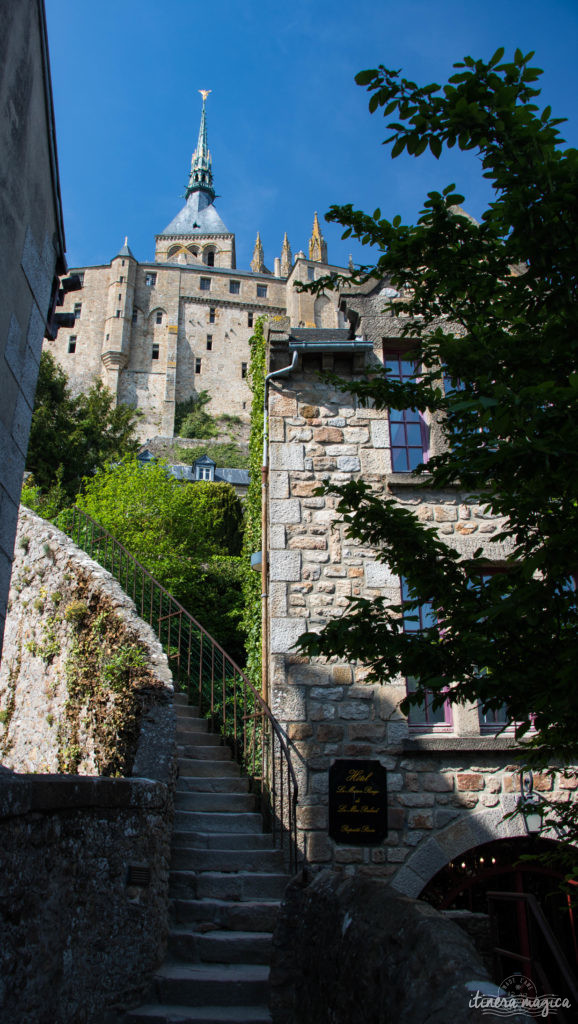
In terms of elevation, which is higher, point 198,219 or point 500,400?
point 198,219

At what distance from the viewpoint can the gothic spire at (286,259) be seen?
2948 inches

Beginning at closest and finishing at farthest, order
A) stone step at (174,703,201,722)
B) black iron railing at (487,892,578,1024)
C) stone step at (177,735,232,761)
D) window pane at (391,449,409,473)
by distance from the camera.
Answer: black iron railing at (487,892,578,1024) → stone step at (177,735,232,761) → window pane at (391,449,409,473) → stone step at (174,703,201,722)

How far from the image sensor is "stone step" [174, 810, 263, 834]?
5746 millimetres

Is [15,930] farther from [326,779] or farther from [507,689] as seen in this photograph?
[326,779]

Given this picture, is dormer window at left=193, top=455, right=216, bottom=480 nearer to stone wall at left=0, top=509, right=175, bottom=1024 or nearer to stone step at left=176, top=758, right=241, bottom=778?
stone wall at left=0, top=509, right=175, bottom=1024

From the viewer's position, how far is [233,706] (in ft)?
23.8

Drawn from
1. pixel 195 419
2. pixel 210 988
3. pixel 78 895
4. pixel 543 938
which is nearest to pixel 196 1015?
pixel 210 988

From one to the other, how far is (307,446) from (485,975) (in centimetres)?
533

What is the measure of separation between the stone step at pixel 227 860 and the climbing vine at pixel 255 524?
2.19 metres

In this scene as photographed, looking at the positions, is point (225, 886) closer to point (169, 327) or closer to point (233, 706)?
point (233, 706)

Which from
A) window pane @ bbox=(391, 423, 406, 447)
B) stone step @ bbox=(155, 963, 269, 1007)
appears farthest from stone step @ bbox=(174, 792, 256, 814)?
window pane @ bbox=(391, 423, 406, 447)

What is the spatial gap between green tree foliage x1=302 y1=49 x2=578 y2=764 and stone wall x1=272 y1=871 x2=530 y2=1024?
97 cm

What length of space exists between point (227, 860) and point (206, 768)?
1319 mm

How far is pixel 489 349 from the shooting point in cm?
335
